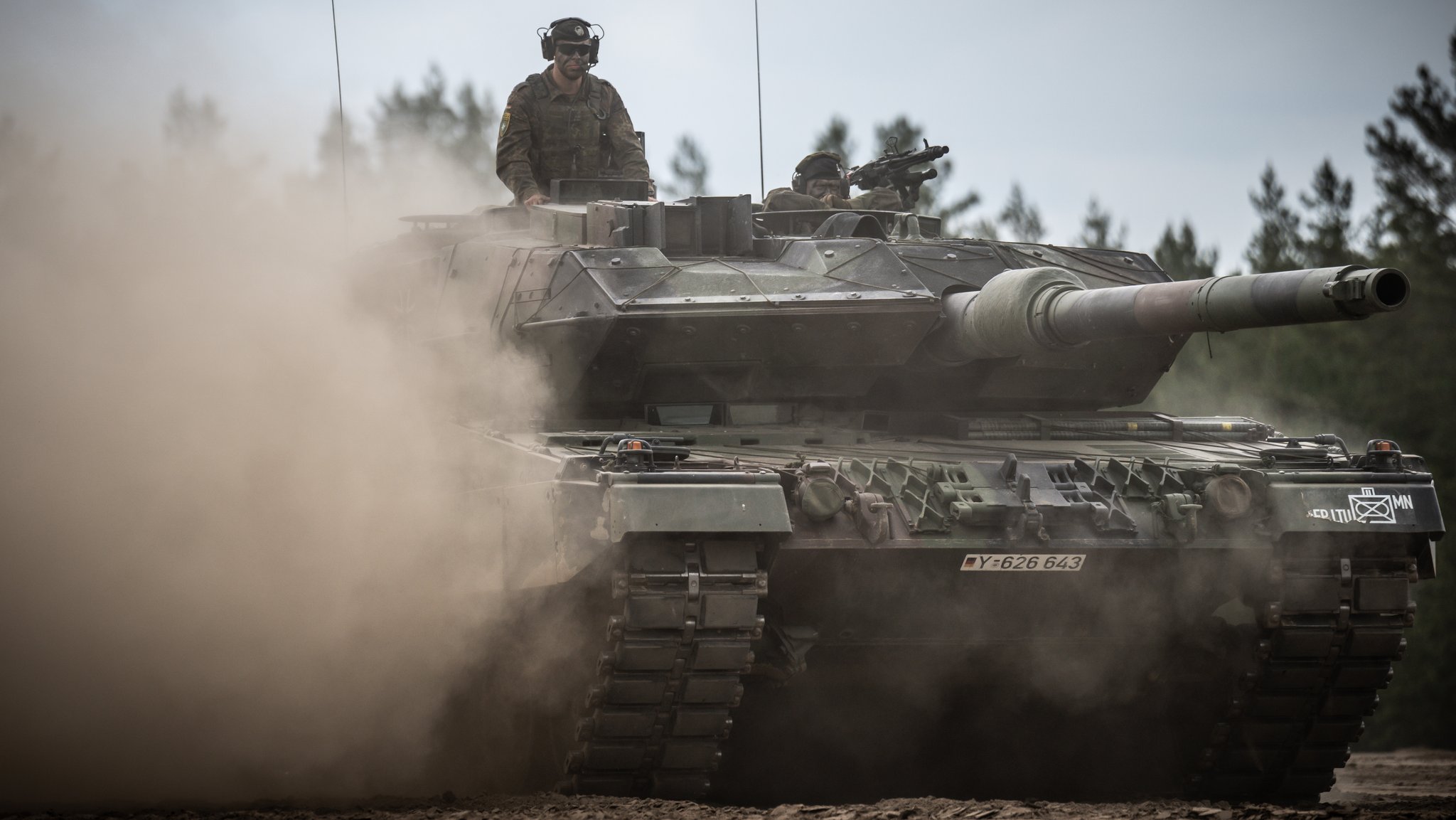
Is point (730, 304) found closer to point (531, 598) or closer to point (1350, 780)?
point (531, 598)

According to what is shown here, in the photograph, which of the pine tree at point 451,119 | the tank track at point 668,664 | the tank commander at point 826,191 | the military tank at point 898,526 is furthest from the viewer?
the pine tree at point 451,119

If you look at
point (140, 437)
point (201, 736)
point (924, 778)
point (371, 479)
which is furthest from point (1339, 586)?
point (140, 437)

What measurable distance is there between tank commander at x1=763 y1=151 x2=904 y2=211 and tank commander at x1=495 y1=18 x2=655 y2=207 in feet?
3.51

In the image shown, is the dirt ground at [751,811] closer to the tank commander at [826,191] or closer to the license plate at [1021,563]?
the license plate at [1021,563]

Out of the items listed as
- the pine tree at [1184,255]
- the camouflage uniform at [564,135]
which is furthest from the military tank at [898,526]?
the pine tree at [1184,255]

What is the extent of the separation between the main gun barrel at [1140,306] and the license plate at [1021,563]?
1.17 meters

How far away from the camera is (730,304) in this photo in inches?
386

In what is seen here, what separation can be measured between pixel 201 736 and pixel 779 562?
12.7 ft

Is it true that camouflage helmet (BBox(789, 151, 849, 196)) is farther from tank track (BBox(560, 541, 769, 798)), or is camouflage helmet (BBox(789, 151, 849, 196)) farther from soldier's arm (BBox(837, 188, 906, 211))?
tank track (BBox(560, 541, 769, 798))

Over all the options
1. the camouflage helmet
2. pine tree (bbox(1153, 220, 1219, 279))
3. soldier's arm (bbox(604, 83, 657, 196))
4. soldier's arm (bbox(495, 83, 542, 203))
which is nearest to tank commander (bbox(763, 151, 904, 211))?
the camouflage helmet

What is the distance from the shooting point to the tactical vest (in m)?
12.8

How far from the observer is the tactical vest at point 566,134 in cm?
1277

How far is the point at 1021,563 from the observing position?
28.6 ft

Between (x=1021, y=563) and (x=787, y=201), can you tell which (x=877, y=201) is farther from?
(x=1021, y=563)
